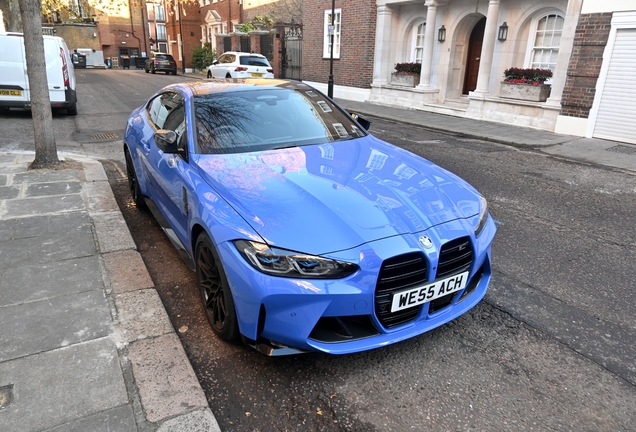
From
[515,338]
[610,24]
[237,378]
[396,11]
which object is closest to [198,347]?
[237,378]

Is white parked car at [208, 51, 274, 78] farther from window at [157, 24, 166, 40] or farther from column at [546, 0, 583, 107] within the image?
window at [157, 24, 166, 40]

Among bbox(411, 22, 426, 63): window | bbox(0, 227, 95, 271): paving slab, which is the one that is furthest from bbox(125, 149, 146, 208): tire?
bbox(411, 22, 426, 63): window

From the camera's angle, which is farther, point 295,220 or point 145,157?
point 145,157

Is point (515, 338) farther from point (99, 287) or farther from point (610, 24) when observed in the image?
point (610, 24)

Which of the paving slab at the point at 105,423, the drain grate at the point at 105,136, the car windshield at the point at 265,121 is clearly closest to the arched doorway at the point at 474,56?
the drain grate at the point at 105,136

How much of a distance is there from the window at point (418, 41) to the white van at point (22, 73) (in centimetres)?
1205

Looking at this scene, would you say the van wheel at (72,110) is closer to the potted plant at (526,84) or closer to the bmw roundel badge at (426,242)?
the potted plant at (526,84)

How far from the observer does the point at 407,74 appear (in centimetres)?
1677

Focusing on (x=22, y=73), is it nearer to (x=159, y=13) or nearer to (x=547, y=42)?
(x=547, y=42)

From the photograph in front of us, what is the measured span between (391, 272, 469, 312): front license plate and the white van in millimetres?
11585

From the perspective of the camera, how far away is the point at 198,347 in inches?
114

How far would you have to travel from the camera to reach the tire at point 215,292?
2643mm

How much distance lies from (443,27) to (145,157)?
14005 mm

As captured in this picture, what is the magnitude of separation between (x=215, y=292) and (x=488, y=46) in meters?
A: 13.4
